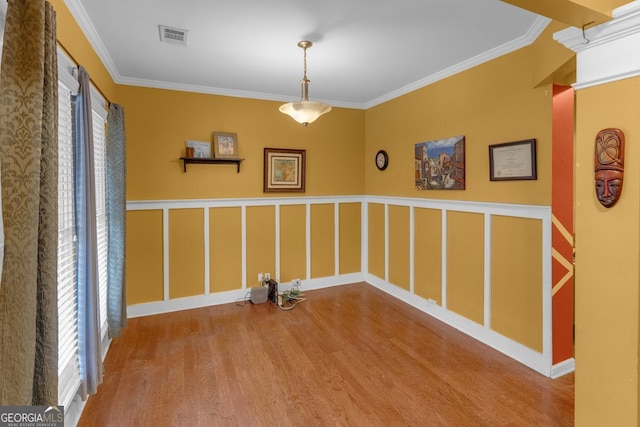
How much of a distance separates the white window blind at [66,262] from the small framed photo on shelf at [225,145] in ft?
6.43

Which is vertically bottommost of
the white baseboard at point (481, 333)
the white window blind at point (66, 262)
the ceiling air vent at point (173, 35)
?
the white baseboard at point (481, 333)

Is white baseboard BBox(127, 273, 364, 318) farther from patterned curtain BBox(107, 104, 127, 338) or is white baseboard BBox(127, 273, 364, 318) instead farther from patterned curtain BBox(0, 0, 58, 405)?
patterned curtain BBox(0, 0, 58, 405)

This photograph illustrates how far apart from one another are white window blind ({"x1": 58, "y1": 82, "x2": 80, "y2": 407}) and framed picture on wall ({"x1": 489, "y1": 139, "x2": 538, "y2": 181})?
3185 mm

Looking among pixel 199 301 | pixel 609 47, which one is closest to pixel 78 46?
pixel 199 301

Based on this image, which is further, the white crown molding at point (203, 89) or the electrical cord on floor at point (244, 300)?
the electrical cord on floor at point (244, 300)

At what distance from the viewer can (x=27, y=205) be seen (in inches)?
43.8

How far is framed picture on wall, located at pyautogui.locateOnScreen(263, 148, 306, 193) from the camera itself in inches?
173

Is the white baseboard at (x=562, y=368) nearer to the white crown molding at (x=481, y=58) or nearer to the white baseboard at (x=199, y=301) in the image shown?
the white crown molding at (x=481, y=58)

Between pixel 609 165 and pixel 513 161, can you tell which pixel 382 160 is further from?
pixel 609 165

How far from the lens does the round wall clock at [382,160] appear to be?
4.50m

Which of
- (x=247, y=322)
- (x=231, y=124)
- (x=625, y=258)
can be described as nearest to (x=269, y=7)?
(x=231, y=124)

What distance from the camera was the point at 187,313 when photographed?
3.92 meters

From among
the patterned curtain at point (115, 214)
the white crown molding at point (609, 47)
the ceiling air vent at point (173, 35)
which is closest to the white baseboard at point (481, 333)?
the white crown molding at point (609, 47)

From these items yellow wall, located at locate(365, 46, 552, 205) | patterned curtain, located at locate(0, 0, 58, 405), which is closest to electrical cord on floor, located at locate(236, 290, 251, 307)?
yellow wall, located at locate(365, 46, 552, 205)
